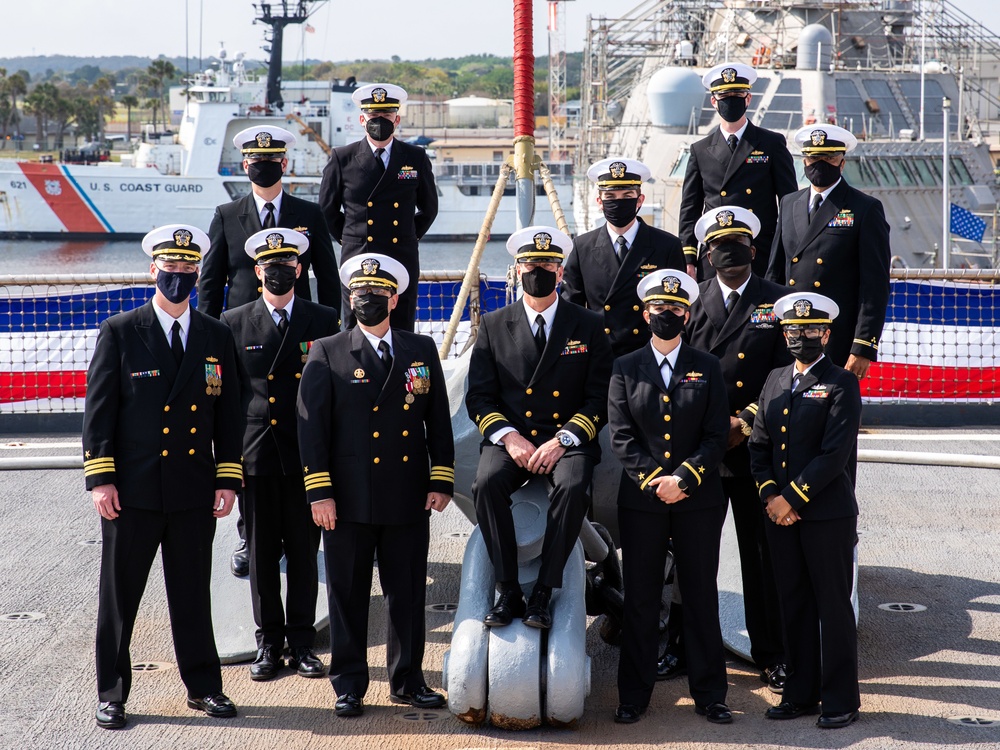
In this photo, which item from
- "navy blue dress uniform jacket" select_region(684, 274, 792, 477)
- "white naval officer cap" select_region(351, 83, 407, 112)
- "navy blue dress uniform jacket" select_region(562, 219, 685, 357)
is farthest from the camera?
"white naval officer cap" select_region(351, 83, 407, 112)

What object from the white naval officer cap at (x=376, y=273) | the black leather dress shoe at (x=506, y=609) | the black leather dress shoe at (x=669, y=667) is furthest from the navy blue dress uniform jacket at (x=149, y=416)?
the black leather dress shoe at (x=669, y=667)

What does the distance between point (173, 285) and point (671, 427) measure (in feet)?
7.12

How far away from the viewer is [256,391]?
218 inches

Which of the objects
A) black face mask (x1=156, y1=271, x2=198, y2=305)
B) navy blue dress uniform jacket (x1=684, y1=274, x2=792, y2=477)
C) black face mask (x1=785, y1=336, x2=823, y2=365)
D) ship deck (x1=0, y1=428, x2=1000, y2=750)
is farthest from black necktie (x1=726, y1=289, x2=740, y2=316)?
black face mask (x1=156, y1=271, x2=198, y2=305)

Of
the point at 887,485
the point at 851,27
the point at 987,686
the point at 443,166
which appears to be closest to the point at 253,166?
the point at 987,686

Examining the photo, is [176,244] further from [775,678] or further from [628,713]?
[775,678]

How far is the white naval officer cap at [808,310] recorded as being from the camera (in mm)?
4938

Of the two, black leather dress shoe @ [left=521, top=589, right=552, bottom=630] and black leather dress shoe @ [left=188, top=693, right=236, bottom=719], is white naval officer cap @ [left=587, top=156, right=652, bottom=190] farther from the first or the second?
black leather dress shoe @ [left=188, top=693, right=236, bottom=719]

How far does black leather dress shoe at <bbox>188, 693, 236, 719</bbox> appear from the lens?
16.3ft

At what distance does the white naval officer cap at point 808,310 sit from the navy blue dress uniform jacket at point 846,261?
2.77 ft

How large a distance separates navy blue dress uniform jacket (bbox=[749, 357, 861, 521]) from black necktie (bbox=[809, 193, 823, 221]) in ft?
3.81

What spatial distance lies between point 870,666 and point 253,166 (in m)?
3.90

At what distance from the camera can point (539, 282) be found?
5.23 m

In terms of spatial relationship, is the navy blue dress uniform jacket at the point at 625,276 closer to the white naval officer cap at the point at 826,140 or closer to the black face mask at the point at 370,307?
the white naval officer cap at the point at 826,140
